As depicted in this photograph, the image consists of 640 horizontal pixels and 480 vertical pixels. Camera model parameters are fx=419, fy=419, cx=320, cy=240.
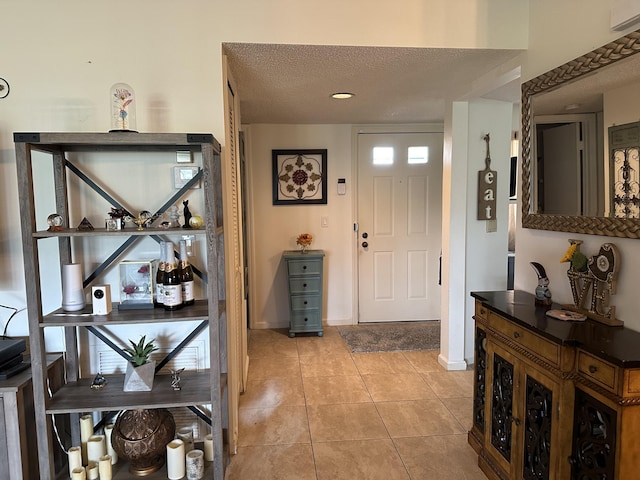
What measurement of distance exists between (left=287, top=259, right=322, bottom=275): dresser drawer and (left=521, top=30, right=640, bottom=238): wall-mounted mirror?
2.21 meters

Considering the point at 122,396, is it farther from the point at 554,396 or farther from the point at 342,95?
the point at 342,95

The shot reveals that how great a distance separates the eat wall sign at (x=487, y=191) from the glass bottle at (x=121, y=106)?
242 centimetres

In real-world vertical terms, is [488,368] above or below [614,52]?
below

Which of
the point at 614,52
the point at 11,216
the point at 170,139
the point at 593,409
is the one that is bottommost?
the point at 593,409

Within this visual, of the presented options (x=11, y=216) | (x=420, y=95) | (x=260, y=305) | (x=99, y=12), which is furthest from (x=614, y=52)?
(x=260, y=305)

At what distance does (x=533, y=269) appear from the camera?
7.39 feet

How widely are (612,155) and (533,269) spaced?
76 centimetres

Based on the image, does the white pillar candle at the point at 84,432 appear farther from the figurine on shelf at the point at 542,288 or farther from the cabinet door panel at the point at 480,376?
the figurine on shelf at the point at 542,288

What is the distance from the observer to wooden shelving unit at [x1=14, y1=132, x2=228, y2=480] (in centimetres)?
167

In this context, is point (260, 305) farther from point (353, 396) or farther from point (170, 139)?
point (170, 139)

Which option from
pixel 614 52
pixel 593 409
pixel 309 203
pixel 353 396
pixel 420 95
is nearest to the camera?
pixel 593 409

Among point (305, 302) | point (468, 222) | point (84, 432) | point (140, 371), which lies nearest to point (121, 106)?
point (140, 371)

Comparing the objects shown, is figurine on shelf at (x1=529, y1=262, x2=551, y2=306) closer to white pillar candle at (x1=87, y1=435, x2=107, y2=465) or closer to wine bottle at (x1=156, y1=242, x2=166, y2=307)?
wine bottle at (x1=156, y1=242, x2=166, y2=307)

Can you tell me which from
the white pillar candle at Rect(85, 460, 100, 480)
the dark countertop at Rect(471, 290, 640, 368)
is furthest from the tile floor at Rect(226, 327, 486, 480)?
the dark countertop at Rect(471, 290, 640, 368)
